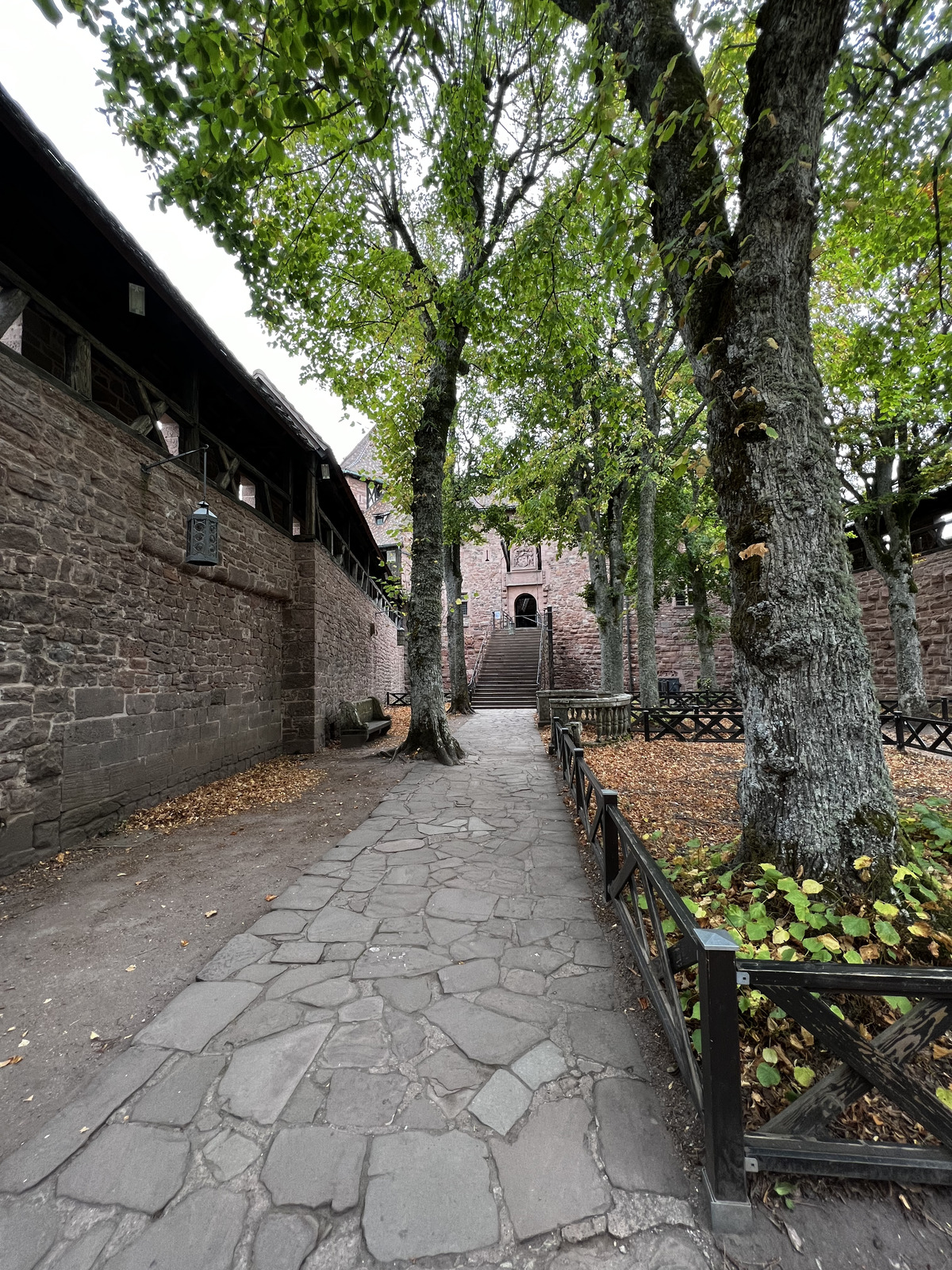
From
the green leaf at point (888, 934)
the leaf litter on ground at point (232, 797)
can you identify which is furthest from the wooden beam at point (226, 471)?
the green leaf at point (888, 934)

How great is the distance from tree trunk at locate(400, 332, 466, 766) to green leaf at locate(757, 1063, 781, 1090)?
6.28 metres

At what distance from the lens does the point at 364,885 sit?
3.44 metres

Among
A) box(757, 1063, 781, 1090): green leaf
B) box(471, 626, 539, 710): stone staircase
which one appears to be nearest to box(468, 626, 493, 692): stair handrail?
box(471, 626, 539, 710): stone staircase

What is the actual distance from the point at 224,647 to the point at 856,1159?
23.9ft

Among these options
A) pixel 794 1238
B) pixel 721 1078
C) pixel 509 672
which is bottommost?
pixel 794 1238

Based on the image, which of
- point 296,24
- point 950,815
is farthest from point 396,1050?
point 296,24

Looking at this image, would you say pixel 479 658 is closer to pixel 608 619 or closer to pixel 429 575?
pixel 608 619

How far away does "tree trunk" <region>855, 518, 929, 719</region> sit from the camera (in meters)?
10.0

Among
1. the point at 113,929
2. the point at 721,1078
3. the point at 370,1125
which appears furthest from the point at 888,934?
the point at 113,929

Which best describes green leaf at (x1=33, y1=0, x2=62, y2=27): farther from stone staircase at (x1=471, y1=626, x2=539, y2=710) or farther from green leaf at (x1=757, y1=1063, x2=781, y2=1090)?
stone staircase at (x1=471, y1=626, x2=539, y2=710)

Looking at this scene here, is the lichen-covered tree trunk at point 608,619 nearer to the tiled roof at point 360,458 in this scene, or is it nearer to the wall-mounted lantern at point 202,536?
the wall-mounted lantern at point 202,536

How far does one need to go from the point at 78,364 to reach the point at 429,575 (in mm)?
4777

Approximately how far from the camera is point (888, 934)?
77.5 inches

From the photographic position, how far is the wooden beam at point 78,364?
4562 mm
